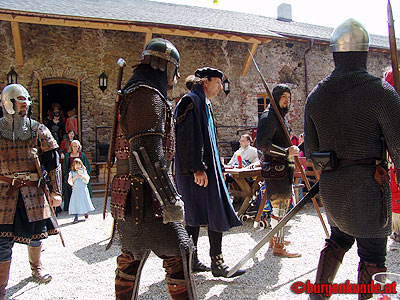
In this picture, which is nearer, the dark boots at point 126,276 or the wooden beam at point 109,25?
the dark boots at point 126,276

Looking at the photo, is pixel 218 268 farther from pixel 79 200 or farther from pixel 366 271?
pixel 79 200

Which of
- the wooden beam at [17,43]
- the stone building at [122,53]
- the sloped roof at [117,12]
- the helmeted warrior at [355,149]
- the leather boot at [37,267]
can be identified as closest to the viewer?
the helmeted warrior at [355,149]

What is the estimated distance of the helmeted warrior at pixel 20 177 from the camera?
8.95ft

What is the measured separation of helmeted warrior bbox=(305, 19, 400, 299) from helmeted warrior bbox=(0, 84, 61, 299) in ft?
7.66

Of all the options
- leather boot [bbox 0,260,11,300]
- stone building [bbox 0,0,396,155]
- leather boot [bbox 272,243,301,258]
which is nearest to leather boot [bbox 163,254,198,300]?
leather boot [bbox 0,260,11,300]

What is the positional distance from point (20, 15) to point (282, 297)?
903cm

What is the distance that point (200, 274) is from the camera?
310cm

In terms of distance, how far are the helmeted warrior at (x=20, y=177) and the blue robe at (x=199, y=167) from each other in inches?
49.9

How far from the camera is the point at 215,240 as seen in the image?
2838 millimetres

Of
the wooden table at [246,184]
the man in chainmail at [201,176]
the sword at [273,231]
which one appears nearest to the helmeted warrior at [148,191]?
the sword at [273,231]

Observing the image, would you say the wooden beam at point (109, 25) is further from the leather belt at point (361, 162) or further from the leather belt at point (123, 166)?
the leather belt at point (361, 162)

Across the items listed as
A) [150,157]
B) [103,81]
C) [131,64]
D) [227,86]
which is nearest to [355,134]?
[150,157]

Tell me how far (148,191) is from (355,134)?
1.24 metres

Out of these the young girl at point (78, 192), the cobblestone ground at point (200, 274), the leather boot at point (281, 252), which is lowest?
the cobblestone ground at point (200, 274)
